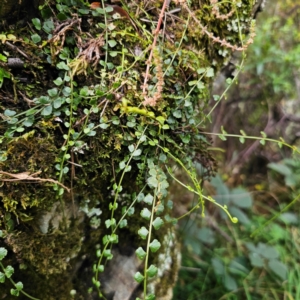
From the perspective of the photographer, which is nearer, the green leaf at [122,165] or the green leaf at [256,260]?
the green leaf at [122,165]

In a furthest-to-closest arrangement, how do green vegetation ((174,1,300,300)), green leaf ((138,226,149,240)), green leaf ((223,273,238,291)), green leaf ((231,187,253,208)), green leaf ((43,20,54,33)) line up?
green leaf ((231,187,253,208)), green vegetation ((174,1,300,300)), green leaf ((223,273,238,291)), green leaf ((43,20,54,33)), green leaf ((138,226,149,240))

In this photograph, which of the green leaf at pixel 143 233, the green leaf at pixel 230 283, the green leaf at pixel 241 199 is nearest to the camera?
the green leaf at pixel 143 233

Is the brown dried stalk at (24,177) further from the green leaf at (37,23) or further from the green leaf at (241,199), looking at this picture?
the green leaf at (241,199)

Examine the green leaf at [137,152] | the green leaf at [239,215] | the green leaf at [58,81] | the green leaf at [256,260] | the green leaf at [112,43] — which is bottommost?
the green leaf at [256,260]

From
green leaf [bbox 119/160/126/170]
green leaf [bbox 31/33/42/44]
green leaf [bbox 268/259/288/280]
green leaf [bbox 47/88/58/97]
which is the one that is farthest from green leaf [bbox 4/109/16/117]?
green leaf [bbox 268/259/288/280]

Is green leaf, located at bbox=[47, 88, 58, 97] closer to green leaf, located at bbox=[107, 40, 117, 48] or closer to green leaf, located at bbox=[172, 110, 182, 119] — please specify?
green leaf, located at bbox=[107, 40, 117, 48]

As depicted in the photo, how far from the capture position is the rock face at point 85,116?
33.9 inches

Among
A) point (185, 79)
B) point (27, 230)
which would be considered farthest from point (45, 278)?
point (185, 79)

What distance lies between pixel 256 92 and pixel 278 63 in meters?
0.27

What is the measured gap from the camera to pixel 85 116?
90cm

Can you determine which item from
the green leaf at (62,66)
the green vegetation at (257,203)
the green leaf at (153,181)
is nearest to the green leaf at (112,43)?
the green leaf at (62,66)

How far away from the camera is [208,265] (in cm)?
190

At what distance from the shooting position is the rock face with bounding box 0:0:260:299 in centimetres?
86

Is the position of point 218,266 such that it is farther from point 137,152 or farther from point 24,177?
point 24,177
